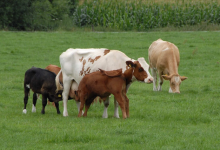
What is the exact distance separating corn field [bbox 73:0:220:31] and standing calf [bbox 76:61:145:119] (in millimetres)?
27913

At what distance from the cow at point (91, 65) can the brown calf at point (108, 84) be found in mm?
179

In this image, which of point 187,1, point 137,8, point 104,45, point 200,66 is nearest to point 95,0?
point 137,8

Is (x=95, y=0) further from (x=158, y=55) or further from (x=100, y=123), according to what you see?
(x=100, y=123)

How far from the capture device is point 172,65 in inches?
595

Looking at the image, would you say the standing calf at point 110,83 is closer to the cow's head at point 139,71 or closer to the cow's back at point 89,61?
the cow's head at point 139,71

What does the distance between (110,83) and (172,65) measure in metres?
5.59

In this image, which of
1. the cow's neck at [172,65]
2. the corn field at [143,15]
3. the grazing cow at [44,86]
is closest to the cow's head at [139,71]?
the grazing cow at [44,86]

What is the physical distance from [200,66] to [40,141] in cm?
1394

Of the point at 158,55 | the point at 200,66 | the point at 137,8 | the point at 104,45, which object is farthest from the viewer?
the point at 137,8

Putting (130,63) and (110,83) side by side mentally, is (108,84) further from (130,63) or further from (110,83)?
(130,63)

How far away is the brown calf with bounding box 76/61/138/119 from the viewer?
9.95 metres

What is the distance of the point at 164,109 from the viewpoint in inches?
444

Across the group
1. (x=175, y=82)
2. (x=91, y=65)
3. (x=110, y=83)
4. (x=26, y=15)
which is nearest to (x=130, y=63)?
(x=110, y=83)

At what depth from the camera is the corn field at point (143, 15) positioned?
38.5 m
